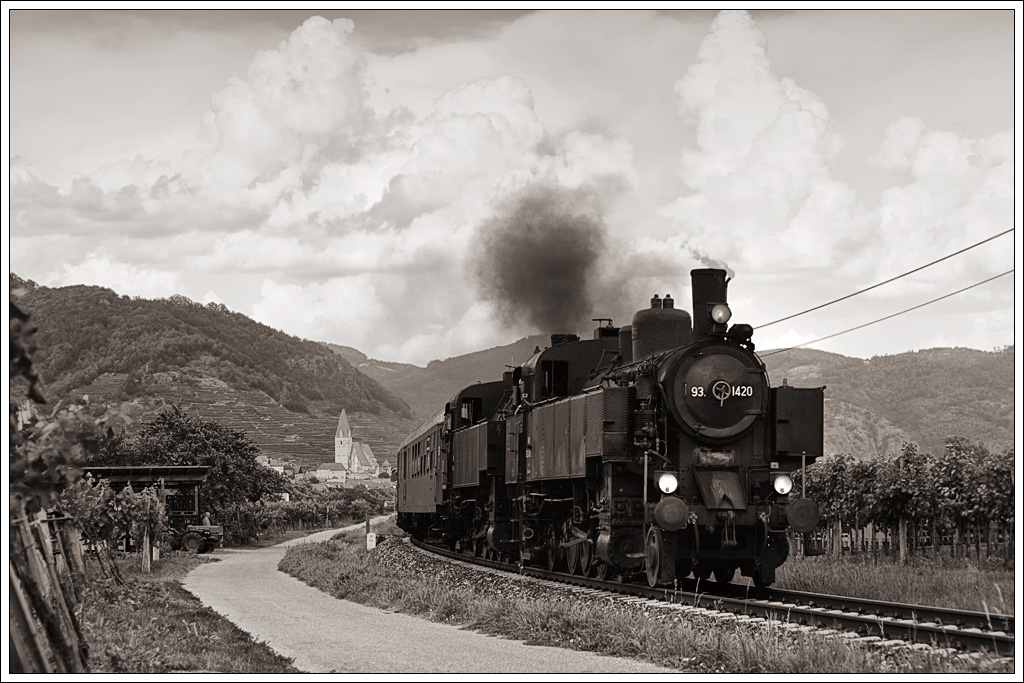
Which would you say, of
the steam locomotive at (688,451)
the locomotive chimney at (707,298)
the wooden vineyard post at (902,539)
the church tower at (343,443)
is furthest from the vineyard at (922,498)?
the church tower at (343,443)

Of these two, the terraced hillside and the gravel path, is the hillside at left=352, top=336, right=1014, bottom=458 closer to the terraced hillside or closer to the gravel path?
the terraced hillside

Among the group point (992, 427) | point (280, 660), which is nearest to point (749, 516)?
point (280, 660)

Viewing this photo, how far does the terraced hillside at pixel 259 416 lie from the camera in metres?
101

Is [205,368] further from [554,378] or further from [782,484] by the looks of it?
[782,484]

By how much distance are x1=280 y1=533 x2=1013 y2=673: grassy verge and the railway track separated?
688 millimetres

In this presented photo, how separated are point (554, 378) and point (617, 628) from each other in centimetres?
896

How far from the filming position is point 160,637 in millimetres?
12000

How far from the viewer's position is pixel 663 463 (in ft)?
52.4

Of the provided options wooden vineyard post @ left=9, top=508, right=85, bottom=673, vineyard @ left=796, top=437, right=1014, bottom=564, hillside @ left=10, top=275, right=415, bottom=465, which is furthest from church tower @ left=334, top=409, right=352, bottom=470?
wooden vineyard post @ left=9, top=508, right=85, bottom=673

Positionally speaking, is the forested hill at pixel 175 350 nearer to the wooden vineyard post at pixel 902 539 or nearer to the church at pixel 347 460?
the church at pixel 347 460

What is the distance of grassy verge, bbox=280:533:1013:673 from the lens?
9.55 metres

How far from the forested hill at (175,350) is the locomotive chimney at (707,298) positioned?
220ft

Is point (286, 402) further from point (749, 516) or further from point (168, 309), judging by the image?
point (749, 516)

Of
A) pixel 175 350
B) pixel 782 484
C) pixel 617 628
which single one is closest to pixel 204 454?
pixel 782 484
